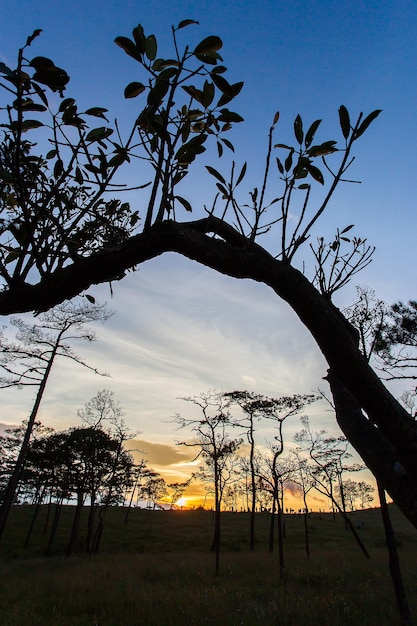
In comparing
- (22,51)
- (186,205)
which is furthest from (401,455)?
(22,51)

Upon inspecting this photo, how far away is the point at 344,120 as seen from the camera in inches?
59.7

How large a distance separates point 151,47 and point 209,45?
0.77 feet

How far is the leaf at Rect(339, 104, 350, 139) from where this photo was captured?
1.49m

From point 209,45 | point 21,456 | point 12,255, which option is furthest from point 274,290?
point 21,456

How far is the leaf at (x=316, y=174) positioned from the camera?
71.3 inches

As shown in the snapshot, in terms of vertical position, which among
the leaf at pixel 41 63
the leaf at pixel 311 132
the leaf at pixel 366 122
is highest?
the leaf at pixel 311 132

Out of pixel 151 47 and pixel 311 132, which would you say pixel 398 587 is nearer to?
pixel 311 132

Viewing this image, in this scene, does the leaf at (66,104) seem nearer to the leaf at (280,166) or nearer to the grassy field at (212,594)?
the leaf at (280,166)

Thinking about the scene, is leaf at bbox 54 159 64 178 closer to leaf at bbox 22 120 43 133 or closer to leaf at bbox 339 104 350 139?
leaf at bbox 22 120 43 133

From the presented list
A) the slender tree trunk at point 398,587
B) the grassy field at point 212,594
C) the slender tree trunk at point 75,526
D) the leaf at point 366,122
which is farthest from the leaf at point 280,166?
the slender tree trunk at point 75,526

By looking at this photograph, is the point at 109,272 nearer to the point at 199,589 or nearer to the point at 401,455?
the point at 401,455

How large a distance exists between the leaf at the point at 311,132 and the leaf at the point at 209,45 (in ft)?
1.98

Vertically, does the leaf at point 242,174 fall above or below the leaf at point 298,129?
below

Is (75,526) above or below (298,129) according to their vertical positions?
below
